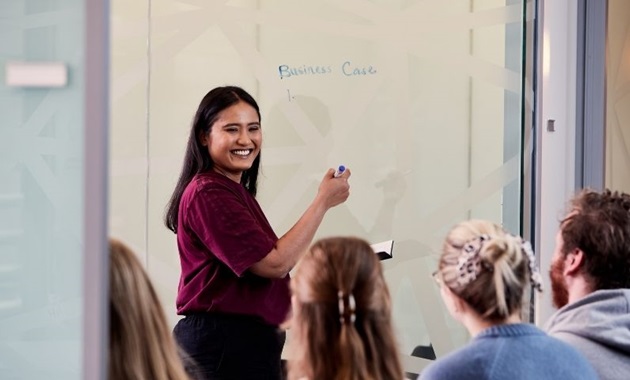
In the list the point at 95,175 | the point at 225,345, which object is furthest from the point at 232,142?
the point at 95,175

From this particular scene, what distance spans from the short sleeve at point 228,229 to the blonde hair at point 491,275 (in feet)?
2.57

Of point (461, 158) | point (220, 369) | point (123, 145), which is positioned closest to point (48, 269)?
point (220, 369)

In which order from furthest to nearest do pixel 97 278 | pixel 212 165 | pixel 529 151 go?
pixel 529 151 → pixel 212 165 → pixel 97 278

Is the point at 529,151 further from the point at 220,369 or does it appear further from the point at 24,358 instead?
the point at 24,358

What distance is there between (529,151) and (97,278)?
7.69ft

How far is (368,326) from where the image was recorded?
2109mm

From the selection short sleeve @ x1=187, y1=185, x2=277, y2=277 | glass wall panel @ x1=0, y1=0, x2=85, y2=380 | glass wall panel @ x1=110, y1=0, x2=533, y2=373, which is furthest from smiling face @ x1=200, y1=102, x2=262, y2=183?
glass wall panel @ x1=0, y1=0, x2=85, y2=380

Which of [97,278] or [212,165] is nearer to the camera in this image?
[97,278]

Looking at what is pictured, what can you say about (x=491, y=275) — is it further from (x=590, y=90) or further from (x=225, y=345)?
(x=590, y=90)

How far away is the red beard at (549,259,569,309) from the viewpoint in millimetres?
2711

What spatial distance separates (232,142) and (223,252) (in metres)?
0.38

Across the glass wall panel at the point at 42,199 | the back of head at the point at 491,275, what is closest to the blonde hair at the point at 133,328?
the glass wall panel at the point at 42,199

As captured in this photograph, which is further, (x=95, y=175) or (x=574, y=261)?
(x=574, y=261)

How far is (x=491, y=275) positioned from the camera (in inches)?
87.6
